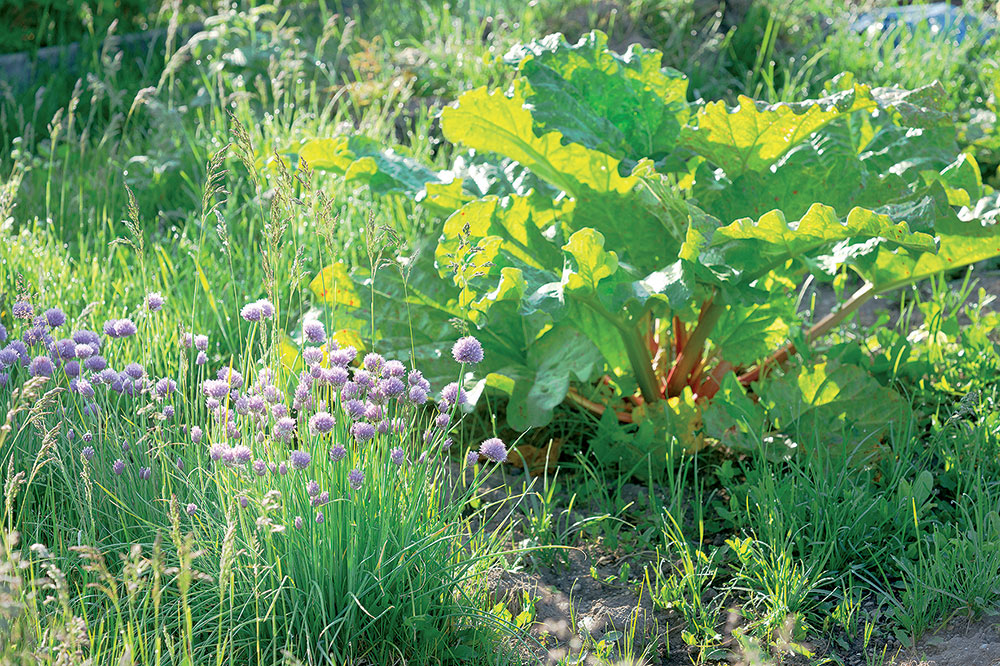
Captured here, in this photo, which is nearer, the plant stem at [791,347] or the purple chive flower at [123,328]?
the purple chive flower at [123,328]

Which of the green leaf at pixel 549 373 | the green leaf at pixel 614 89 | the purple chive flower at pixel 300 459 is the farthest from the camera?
the green leaf at pixel 614 89

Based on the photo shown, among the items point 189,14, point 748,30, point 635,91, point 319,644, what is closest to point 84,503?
point 319,644

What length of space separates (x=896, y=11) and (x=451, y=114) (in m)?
3.84

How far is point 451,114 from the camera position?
2500 mm

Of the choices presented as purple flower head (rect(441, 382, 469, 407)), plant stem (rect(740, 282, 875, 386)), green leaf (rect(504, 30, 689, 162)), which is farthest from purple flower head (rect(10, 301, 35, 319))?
plant stem (rect(740, 282, 875, 386))

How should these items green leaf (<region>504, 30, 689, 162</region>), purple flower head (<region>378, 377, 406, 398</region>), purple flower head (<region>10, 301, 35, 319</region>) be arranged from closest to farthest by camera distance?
purple flower head (<region>378, 377, 406, 398</region>), purple flower head (<region>10, 301, 35, 319</region>), green leaf (<region>504, 30, 689, 162</region>)

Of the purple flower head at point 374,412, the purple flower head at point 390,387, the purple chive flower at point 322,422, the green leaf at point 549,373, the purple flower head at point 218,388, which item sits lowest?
the green leaf at point 549,373

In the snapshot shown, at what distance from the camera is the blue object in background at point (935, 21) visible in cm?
483

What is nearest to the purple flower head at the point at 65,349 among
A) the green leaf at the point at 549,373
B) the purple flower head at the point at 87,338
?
the purple flower head at the point at 87,338

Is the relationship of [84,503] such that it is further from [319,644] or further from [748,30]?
[748,30]

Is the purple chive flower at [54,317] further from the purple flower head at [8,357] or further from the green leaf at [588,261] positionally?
the green leaf at [588,261]

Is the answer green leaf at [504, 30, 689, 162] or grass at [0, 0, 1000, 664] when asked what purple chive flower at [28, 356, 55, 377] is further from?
green leaf at [504, 30, 689, 162]

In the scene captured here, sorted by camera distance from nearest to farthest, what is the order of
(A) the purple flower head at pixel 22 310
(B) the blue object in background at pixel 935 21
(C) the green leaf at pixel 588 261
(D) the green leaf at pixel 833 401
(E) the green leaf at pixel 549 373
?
(A) the purple flower head at pixel 22 310 < (C) the green leaf at pixel 588 261 < (E) the green leaf at pixel 549 373 < (D) the green leaf at pixel 833 401 < (B) the blue object in background at pixel 935 21

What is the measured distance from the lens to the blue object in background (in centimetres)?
483
